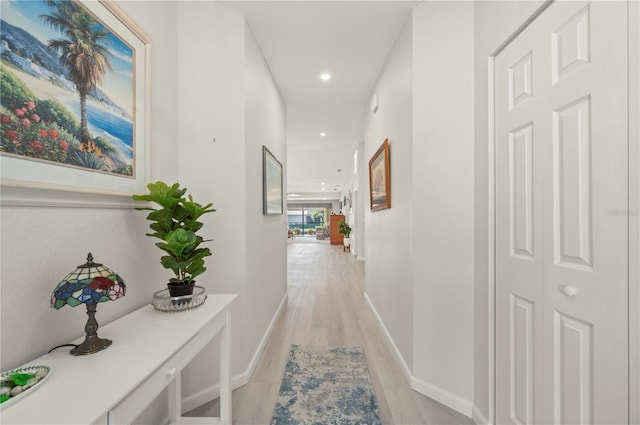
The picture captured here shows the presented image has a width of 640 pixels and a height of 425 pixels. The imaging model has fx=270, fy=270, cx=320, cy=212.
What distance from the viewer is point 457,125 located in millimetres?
1724

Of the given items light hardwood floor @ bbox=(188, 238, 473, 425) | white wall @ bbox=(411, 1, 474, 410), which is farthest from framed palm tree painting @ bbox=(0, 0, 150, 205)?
white wall @ bbox=(411, 1, 474, 410)

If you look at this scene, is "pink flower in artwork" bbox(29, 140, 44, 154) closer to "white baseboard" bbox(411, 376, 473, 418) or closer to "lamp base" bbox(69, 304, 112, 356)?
"lamp base" bbox(69, 304, 112, 356)

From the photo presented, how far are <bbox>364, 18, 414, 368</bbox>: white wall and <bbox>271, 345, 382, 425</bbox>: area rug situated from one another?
405mm

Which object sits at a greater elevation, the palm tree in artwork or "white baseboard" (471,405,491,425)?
the palm tree in artwork

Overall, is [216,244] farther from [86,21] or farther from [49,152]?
[86,21]

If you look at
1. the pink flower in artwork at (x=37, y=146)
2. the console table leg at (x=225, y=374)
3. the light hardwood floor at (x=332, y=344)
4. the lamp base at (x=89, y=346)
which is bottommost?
the light hardwood floor at (x=332, y=344)

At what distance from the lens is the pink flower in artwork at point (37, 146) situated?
895 millimetres

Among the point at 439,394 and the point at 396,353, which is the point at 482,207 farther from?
the point at 396,353

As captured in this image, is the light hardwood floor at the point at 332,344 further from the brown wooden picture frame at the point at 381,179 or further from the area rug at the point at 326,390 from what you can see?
the brown wooden picture frame at the point at 381,179

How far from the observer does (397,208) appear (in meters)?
2.26

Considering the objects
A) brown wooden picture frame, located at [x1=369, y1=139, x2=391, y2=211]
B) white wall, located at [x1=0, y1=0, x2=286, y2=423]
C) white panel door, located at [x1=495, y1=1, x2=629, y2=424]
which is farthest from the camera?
brown wooden picture frame, located at [x1=369, y1=139, x2=391, y2=211]

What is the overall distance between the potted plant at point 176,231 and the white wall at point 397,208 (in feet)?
4.52

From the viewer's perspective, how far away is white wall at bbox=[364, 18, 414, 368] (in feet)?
6.44

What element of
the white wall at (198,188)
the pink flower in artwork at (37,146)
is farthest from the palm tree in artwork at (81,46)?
the white wall at (198,188)
